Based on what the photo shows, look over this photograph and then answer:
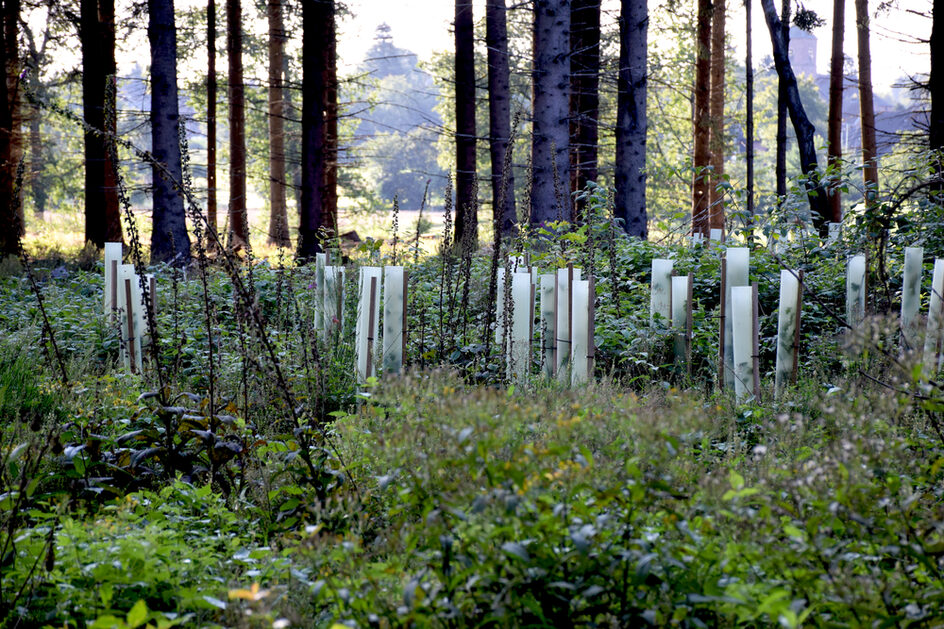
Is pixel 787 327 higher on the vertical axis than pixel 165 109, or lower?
lower

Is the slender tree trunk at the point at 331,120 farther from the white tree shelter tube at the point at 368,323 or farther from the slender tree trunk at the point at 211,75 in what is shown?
the white tree shelter tube at the point at 368,323

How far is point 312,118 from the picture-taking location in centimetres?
1211

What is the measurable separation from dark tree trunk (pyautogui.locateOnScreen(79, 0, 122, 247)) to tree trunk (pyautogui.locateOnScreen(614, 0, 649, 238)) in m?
8.14

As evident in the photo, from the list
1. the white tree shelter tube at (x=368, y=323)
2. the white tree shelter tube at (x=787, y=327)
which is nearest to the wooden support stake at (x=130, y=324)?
the white tree shelter tube at (x=368, y=323)

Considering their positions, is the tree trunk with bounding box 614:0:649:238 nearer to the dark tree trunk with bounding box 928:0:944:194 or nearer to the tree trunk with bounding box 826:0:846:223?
the dark tree trunk with bounding box 928:0:944:194

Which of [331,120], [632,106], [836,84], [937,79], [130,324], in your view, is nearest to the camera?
[130,324]

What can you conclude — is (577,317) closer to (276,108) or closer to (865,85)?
(865,85)

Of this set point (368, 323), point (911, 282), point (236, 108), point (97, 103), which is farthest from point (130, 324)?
point (236, 108)

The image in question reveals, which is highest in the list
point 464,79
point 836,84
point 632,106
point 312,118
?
point 836,84

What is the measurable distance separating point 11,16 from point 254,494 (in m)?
16.3

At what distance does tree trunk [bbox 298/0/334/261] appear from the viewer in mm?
11945

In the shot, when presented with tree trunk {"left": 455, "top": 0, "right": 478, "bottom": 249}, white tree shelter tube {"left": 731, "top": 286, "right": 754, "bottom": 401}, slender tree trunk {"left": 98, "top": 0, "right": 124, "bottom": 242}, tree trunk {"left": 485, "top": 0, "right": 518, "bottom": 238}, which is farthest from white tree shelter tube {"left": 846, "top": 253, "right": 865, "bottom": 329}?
slender tree trunk {"left": 98, "top": 0, "right": 124, "bottom": 242}

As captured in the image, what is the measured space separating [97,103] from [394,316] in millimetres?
10543

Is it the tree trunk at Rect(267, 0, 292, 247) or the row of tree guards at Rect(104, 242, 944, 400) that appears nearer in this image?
the row of tree guards at Rect(104, 242, 944, 400)
